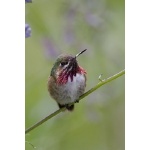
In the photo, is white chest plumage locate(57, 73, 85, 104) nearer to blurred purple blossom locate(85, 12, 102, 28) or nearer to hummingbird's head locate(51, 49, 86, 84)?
hummingbird's head locate(51, 49, 86, 84)

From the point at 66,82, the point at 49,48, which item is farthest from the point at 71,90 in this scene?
the point at 49,48

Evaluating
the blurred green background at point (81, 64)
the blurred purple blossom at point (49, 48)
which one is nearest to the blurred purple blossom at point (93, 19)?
the blurred green background at point (81, 64)

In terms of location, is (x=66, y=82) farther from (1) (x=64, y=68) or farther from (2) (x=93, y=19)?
(2) (x=93, y=19)
